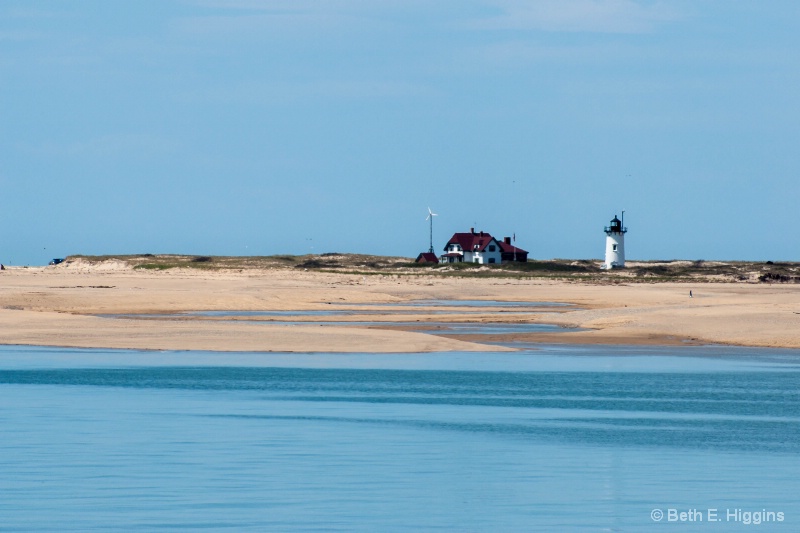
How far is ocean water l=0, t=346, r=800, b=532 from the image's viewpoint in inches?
523

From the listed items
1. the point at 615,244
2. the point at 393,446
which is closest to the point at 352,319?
the point at 393,446

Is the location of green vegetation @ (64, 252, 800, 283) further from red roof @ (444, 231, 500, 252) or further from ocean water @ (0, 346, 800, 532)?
ocean water @ (0, 346, 800, 532)

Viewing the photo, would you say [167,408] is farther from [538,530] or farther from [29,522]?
[538,530]

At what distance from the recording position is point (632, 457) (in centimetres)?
1772

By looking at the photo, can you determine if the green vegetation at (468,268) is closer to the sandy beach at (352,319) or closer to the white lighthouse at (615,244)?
the white lighthouse at (615,244)

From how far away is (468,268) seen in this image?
109 meters

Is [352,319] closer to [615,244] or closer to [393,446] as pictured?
[393,446]

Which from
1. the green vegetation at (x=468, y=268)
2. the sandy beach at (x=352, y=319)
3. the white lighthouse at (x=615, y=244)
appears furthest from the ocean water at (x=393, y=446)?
the white lighthouse at (x=615, y=244)

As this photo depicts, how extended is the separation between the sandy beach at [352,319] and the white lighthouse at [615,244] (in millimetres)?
43996

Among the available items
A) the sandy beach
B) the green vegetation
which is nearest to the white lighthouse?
the green vegetation

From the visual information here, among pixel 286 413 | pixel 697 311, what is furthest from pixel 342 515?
pixel 697 311

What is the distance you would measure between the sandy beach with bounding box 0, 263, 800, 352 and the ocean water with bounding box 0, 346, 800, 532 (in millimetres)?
4933

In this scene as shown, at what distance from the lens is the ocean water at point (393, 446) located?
13.3 meters

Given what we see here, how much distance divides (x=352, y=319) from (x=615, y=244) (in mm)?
77734
